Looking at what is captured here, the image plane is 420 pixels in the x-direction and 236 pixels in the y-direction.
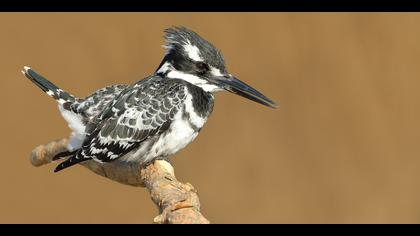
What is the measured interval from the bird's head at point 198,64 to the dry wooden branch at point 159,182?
48 cm

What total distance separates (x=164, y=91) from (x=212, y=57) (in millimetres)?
281

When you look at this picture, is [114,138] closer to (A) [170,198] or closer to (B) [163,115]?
(B) [163,115]

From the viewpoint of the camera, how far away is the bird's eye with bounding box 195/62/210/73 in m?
3.50

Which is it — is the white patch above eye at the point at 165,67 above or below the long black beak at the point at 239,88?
above

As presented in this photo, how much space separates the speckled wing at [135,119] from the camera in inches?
137

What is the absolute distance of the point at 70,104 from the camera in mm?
3797

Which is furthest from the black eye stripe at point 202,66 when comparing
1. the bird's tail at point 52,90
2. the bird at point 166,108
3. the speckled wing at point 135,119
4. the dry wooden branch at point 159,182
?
the bird's tail at point 52,90

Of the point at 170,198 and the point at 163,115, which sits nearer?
the point at 170,198

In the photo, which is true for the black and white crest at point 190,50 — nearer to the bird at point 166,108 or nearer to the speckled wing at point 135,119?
the bird at point 166,108

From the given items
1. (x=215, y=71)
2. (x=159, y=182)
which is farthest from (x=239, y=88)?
(x=159, y=182)

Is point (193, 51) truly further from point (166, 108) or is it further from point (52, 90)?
point (52, 90)

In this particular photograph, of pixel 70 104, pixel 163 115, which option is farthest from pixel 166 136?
pixel 70 104

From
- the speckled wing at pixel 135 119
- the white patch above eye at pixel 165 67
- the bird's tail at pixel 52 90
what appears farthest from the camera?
the bird's tail at pixel 52 90

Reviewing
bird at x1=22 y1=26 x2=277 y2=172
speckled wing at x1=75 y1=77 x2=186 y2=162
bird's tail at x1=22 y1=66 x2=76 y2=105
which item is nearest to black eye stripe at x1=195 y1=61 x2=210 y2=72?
bird at x1=22 y1=26 x2=277 y2=172
